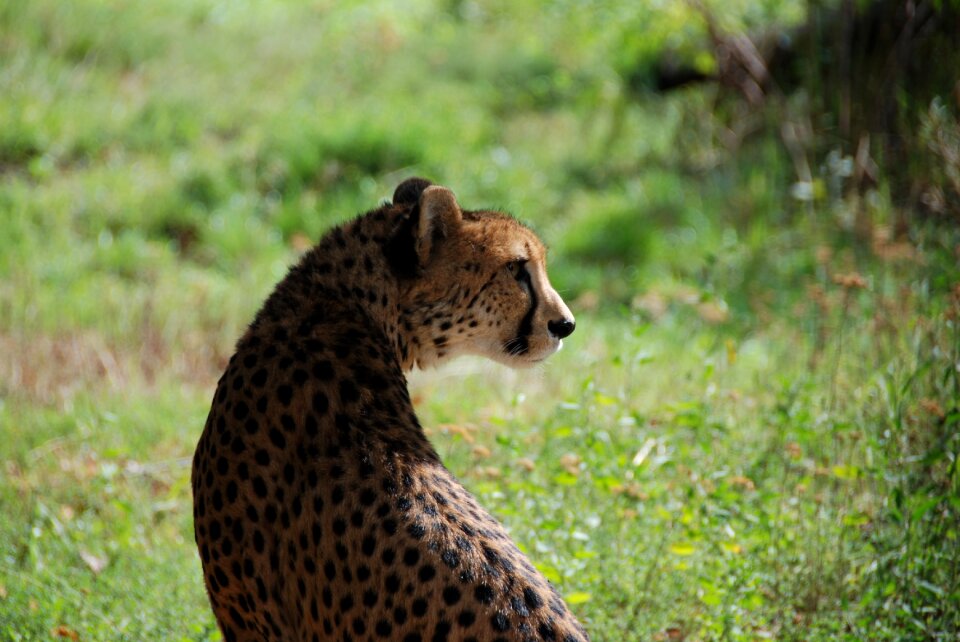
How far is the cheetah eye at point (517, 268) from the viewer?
9.86ft

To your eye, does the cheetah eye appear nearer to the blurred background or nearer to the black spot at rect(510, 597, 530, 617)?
the blurred background

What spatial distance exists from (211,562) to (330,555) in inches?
15.3

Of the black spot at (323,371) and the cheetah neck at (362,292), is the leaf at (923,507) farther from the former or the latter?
the black spot at (323,371)

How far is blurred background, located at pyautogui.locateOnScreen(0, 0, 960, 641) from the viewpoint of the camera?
350 centimetres

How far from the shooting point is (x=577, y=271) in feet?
23.2

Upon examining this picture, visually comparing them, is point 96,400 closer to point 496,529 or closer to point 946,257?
point 496,529

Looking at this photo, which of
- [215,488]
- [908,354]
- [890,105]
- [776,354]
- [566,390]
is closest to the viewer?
[215,488]

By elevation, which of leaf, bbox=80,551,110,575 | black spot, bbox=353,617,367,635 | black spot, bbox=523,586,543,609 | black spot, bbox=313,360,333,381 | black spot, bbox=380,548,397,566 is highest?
black spot, bbox=313,360,333,381

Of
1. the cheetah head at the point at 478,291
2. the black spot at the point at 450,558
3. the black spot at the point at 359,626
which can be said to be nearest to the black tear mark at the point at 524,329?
the cheetah head at the point at 478,291

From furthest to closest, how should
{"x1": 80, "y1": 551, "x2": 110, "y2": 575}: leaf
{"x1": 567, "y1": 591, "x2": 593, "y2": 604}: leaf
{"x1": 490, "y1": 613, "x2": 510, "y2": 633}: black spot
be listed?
{"x1": 80, "y1": 551, "x2": 110, "y2": 575}: leaf, {"x1": 567, "y1": 591, "x2": 593, "y2": 604}: leaf, {"x1": 490, "y1": 613, "x2": 510, "y2": 633}: black spot

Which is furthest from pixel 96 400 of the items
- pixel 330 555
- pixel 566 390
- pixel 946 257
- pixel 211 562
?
pixel 946 257

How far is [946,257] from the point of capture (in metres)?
5.21

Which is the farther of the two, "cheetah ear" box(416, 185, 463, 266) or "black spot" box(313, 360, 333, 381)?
"cheetah ear" box(416, 185, 463, 266)

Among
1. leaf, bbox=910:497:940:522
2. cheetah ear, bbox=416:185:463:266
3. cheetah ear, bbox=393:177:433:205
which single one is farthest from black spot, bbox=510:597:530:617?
leaf, bbox=910:497:940:522
